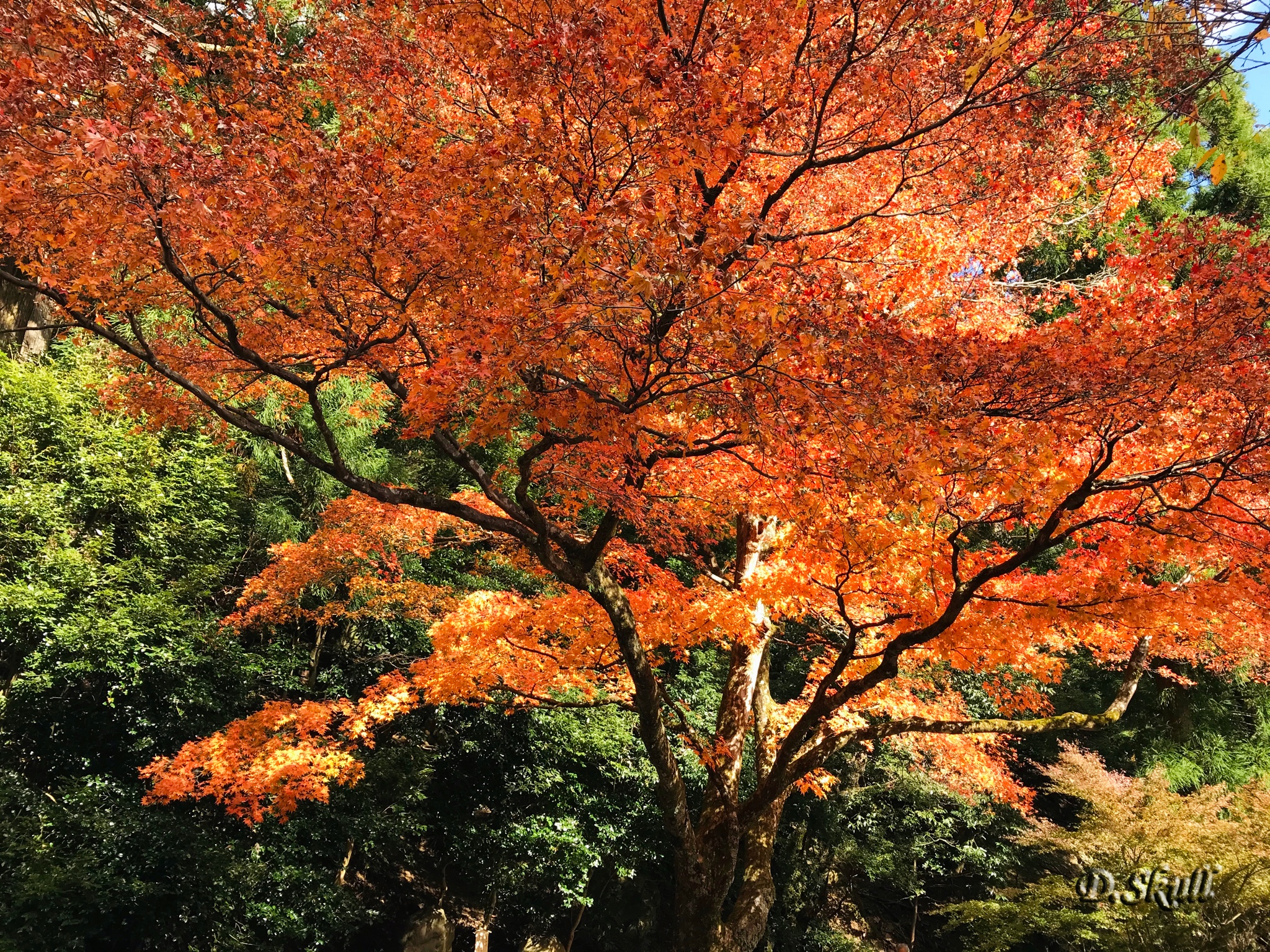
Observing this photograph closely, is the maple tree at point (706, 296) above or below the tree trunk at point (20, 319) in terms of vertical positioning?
below

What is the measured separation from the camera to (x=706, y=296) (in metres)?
3.06

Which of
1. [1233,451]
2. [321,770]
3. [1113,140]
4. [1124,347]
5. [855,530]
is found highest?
[1113,140]

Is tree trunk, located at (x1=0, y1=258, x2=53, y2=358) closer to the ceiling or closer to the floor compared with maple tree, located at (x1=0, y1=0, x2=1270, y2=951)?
closer to the ceiling

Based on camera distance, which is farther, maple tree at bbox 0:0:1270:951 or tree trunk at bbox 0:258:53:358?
tree trunk at bbox 0:258:53:358

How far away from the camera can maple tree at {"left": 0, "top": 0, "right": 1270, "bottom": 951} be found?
124 inches

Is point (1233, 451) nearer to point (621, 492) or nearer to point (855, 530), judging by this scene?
point (855, 530)

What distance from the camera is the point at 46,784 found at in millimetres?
7391

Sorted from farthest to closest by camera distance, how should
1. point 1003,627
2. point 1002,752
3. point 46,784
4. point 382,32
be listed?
point 1002,752
point 46,784
point 382,32
point 1003,627

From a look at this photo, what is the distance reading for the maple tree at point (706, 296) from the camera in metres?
3.14

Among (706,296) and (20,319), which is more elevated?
(20,319)

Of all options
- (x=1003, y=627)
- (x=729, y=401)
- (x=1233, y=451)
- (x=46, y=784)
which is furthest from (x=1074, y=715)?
(x=46, y=784)

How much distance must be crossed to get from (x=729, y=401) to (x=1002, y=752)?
991 centimetres

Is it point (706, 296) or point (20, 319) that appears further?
point (20, 319)

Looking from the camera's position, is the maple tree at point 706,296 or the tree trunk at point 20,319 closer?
the maple tree at point 706,296
